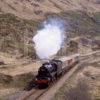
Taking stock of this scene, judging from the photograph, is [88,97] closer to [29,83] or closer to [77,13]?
[29,83]

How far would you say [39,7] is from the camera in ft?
343

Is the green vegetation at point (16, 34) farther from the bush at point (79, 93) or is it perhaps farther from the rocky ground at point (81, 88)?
the bush at point (79, 93)

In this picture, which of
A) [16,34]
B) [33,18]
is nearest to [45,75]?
[16,34]

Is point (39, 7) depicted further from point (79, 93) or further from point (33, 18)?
point (79, 93)

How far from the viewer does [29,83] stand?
41.1m

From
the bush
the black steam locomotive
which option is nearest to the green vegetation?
the bush

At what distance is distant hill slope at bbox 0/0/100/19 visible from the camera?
89438 millimetres

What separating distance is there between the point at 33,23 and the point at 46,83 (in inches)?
1973

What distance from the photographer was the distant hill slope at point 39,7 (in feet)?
293

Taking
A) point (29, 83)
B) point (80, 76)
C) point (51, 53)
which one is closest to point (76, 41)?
point (51, 53)

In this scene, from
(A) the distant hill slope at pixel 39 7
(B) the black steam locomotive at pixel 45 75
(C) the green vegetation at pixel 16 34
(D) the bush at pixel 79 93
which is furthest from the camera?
(A) the distant hill slope at pixel 39 7

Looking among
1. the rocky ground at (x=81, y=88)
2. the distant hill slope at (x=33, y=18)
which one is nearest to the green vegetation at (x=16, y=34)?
the distant hill slope at (x=33, y=18)

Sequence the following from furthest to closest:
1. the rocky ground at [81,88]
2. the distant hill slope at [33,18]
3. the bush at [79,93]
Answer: the distant hill slope at [33,18], the rocky ground at [81,88], the bush at [79,93]

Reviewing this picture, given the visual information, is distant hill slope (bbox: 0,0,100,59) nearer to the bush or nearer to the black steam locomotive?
the bush
